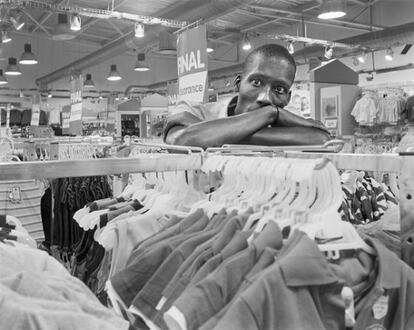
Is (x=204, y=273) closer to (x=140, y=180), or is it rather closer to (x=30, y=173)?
(x=30, y=173)

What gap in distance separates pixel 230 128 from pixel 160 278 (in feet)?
3.45

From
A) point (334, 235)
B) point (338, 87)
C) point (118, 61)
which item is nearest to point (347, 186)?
point (334, 235)

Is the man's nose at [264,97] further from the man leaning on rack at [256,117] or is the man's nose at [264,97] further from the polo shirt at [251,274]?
the polo shirt at [251,274]

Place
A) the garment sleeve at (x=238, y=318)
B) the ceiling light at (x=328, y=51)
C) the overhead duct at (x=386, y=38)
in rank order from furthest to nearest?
1. the ceiling light at (x=328, y=51)
2. the overhead duct at (x=386, y=38)
3. the garment sleeve at (x=238, y=318)

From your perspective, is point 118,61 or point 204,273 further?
point 118,61

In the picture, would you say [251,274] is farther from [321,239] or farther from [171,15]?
[171,15]

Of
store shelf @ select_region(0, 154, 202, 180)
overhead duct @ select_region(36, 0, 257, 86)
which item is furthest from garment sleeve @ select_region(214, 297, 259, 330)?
overhead duct @ select_region(36, 0, 257, 86)

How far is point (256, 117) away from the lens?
2.16 m

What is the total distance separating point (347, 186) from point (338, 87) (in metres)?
4.11

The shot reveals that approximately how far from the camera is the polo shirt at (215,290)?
3.36 feet

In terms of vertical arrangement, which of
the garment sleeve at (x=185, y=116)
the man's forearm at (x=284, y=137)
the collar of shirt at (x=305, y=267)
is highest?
the garment sleeve at (x=185, y=116)

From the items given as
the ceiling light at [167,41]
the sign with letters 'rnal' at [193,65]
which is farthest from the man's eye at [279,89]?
the ceiling light at [167,41]

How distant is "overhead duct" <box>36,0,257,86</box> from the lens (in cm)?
858

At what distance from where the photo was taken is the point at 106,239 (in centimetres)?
156
